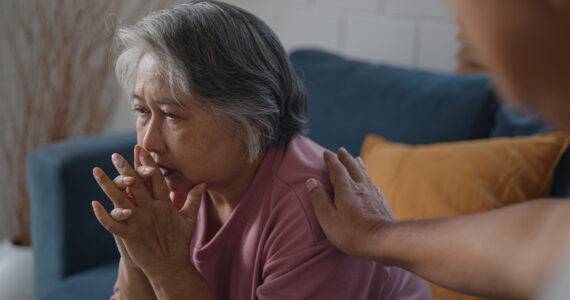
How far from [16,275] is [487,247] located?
74.2 inches

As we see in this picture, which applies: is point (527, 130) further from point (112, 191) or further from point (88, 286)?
point (88, 286)

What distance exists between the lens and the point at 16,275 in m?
2.12

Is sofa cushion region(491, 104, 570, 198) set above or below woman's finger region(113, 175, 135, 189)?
below

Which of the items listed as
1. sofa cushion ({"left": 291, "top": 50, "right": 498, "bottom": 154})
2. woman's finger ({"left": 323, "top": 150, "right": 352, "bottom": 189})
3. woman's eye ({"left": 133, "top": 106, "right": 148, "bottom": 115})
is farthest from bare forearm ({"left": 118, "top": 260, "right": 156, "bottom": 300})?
sofa cushion ({"left": 291, "top": 50, "right": 498, "bottom": 154})

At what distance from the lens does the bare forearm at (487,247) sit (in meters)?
0.69

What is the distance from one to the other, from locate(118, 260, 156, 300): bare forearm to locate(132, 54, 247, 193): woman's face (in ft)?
0.72

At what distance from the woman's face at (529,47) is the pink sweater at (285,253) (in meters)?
0.63

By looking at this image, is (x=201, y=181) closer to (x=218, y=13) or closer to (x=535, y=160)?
(x=218, y=13)

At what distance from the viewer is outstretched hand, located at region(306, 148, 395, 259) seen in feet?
3.09

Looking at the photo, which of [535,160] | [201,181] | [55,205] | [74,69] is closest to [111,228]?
[201,181]

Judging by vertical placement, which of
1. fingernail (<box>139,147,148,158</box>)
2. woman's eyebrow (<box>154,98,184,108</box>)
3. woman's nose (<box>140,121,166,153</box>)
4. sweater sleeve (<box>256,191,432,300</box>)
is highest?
woman's eyebrow (<box>154,98,184,108</box>)

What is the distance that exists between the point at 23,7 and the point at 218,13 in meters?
1.81

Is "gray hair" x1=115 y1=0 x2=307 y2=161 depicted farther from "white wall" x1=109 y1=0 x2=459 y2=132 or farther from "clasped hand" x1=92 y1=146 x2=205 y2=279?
"white wall" x1=109 y1=0 x2=459 y2=132

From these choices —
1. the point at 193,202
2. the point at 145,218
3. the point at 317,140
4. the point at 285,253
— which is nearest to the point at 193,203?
the point at 193,202
